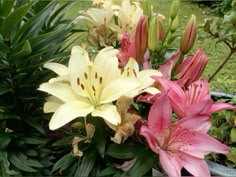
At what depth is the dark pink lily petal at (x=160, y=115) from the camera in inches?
29.5

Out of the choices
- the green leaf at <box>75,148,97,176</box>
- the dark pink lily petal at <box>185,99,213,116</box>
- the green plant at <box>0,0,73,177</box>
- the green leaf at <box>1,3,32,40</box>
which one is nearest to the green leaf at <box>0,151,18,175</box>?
the green plant at <box>0,0,73,177</box>

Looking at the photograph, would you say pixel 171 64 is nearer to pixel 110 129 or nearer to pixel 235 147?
pixel 110 129

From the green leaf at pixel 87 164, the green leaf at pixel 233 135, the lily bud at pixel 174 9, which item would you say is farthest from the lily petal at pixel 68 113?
the green leaf at pixel 233 135

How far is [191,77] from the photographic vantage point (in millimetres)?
855

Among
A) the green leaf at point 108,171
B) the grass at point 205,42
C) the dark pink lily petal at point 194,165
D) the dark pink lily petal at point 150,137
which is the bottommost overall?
the grass at point 205,42

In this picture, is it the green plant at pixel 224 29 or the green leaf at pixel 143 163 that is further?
the green plant at pixel 224 29

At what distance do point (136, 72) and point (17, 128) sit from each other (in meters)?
0.28

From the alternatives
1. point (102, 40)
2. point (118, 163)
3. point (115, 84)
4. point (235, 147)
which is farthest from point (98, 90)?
point (235, 147)

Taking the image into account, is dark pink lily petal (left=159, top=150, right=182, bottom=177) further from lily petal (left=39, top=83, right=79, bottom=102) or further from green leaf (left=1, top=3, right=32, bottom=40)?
green leaf (left=1, top=3, right=32, bottom=40)

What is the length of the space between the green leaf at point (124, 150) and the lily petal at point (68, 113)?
10 centimetres

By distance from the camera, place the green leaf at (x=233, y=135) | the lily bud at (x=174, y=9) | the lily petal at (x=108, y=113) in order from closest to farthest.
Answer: the lily petal at (x=108, y=113), the lily bud at (x=174, y=9), the green leaf at (x=233, y=135)

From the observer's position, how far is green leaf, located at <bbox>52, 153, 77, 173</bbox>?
0.83 m

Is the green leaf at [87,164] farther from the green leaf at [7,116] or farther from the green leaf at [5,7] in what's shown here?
the green leaf at [5,7]

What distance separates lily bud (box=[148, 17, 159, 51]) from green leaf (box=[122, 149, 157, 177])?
0.21 meters
